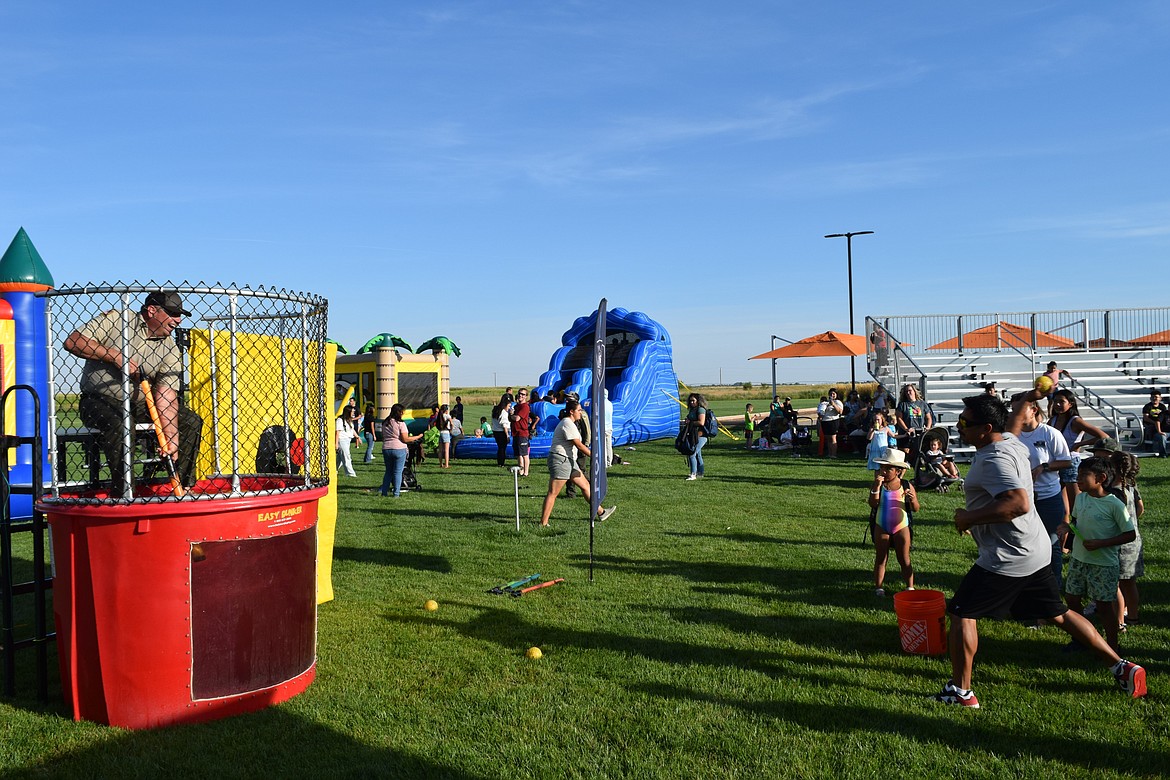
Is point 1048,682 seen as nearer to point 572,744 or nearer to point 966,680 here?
point 966,680

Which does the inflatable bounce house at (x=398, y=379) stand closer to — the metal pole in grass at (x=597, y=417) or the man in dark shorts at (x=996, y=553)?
the metal pole in grass at (x=597, y=417)

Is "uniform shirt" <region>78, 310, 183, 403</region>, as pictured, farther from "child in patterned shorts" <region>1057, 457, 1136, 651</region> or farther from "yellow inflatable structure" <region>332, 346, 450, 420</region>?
"yellow inflatable structure" <region>332, 346, 450, 420</region>

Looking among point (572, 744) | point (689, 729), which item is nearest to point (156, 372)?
point (572, 744)

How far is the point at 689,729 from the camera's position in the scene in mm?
5008

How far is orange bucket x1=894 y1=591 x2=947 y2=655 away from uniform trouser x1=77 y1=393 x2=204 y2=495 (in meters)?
4.86

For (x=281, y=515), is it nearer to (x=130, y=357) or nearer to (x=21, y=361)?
(x=130, y=357)

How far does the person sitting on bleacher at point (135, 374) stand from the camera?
17.7 feet

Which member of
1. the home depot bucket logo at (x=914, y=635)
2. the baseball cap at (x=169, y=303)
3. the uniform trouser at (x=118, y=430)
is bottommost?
the home depot bucket logo at (x=914, y=635)

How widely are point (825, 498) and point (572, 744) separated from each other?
35.0 ft

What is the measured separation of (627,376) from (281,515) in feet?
77.1

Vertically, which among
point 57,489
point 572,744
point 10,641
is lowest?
point 572,744

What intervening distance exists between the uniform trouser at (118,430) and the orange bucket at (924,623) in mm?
4857

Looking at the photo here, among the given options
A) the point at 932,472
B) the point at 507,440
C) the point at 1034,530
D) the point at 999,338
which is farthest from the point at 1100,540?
the point at 999,338

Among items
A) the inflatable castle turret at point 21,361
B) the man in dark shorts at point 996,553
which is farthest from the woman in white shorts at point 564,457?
the man in dark shorts at point 996,553
